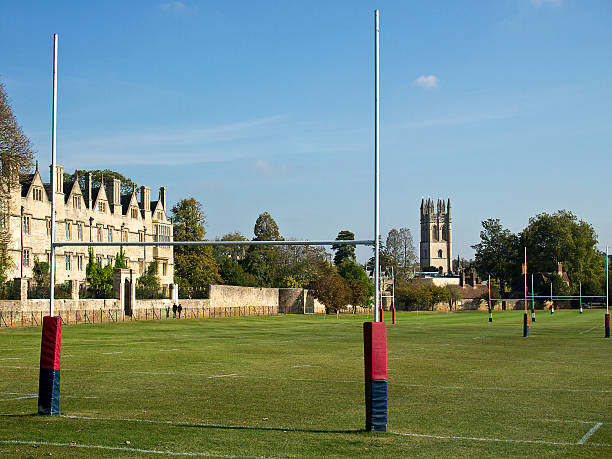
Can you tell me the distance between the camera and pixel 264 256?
111 meters

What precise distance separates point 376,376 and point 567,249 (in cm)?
12538

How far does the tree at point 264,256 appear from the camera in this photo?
105438 millimetres

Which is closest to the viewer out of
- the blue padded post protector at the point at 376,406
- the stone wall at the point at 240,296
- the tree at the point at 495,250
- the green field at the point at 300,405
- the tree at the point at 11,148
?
the green field at the point at 300,405

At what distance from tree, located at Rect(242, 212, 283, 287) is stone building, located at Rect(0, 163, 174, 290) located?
69.5 feet

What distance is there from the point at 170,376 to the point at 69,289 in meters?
40.2

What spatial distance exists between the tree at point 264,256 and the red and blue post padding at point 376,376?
306ft

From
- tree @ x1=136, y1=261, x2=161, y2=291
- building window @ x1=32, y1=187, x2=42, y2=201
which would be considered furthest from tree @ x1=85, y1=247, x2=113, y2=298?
building window @ x1=32, y1=187, x2=42, y2=201

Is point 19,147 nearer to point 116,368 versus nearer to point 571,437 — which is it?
point 116,368

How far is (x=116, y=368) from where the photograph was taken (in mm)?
19125

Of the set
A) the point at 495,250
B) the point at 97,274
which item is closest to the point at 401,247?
the point at 495,250

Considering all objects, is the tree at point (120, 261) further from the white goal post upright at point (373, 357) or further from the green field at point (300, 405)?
the white goal post upright at point (373, 357)

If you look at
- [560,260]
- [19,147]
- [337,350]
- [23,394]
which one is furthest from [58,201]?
[560,260]

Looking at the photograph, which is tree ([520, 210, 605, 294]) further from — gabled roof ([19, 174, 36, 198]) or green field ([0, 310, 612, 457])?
green field ([0, 310, 612, 457])

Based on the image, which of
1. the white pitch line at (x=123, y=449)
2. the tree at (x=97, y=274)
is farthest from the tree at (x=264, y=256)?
the white pitch line at (x=123, y=449)
